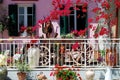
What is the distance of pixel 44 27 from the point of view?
19188 mm

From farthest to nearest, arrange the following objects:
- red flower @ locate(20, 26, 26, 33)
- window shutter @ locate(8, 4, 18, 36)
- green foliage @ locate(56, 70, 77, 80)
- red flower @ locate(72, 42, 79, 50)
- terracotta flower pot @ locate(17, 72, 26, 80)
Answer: window shutter @ locate(8, 4, 18, 36) → red flower @ locate(20, 26, 26, 33) → red flower @ locate(72, 42, 79, 50) → terracotta flower pot @ locate(17, 72, 26, 80) → green foliage @ locate(56, 70, 77, 80)

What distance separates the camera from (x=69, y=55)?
580 inches

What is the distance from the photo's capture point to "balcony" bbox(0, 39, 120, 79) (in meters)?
14.6

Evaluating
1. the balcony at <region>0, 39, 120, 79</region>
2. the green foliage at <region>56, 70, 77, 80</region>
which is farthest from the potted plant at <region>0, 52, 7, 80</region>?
the green foliage at <region>56, 70, 77, 80</region>

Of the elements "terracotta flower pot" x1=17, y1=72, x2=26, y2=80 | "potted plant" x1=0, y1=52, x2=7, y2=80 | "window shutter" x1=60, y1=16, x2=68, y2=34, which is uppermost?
"window shutter" x1=60, y1=16, x2=68, y2=34

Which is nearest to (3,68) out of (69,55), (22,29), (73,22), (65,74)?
(65,74)

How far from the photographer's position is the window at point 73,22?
67.2ft

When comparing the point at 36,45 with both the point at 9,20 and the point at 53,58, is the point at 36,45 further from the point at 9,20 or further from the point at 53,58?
the point at 9,20

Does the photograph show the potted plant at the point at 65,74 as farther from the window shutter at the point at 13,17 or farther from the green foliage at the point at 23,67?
the window shutter at the point at 13,17

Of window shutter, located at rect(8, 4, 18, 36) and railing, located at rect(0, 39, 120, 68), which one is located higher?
window shutter, located at rect(8, 4, 18, 36)

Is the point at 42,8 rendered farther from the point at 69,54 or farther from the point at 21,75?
the point at 21,75

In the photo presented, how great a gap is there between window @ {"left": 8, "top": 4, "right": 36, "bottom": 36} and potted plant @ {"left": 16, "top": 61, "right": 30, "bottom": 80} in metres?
6.00

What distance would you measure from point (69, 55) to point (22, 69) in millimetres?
1673

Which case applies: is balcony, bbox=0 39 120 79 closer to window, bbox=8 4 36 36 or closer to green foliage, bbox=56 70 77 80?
green foliage, bbox=56 70 77 80
